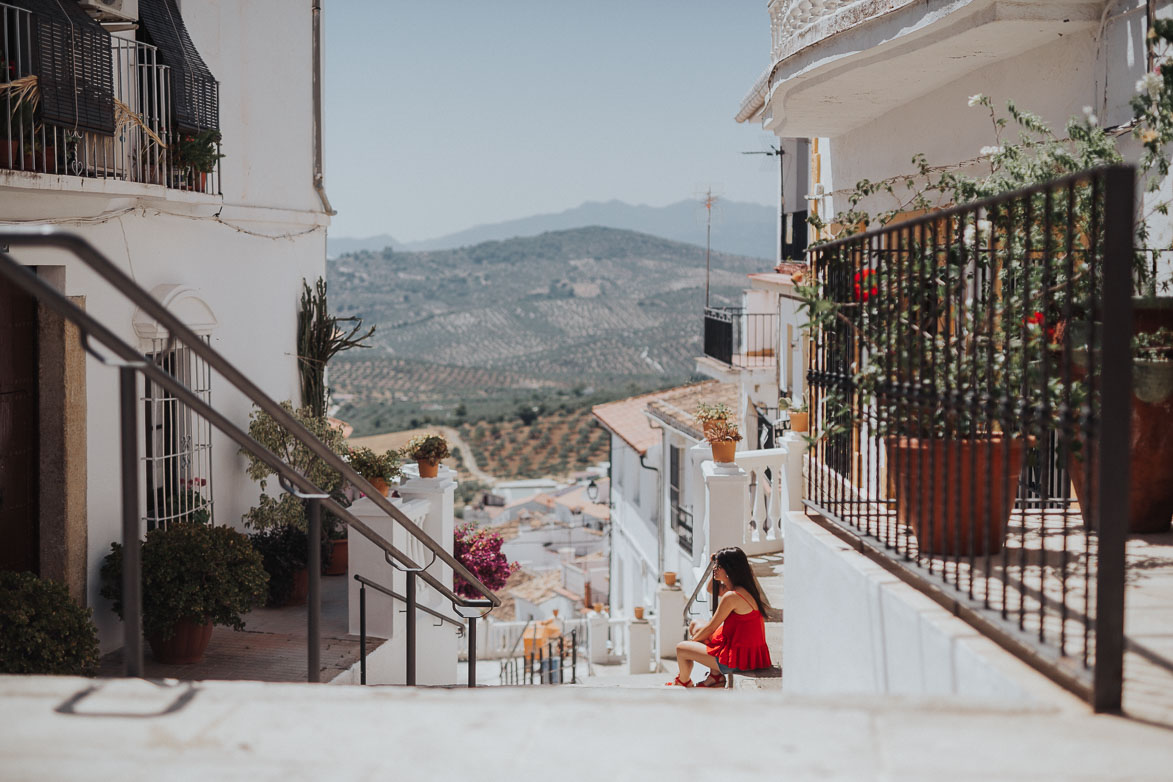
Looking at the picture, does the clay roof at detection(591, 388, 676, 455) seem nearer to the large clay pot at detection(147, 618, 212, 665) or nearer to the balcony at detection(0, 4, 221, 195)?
the balcony at detection(0, 4, 221, 195)

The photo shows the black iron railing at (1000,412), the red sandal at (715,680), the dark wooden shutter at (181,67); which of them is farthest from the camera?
the dark wooden shutter at (181,67)

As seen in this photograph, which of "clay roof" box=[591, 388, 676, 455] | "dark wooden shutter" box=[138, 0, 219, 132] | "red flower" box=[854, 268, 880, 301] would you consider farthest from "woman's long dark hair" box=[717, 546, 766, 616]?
"clay roof" box=[591, 388, 676, 455]

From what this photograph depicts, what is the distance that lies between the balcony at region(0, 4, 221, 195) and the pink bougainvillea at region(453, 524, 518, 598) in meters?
4.64

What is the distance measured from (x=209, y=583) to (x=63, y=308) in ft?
19.4

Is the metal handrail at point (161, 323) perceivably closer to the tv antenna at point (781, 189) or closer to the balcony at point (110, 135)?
the balcony at point (110, 135)

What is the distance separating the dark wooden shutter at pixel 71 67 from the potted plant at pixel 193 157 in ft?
4.80

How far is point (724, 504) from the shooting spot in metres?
11.3

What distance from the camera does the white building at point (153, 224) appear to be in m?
8.41

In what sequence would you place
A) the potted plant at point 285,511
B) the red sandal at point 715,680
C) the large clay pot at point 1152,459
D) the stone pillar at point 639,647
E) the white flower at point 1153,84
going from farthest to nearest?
the stone pillar at point 639,647, the potted plant at point 285,511, the red sandal at point 715,680, the white flower at point 1153,84, the large clay pot at point 1152,459

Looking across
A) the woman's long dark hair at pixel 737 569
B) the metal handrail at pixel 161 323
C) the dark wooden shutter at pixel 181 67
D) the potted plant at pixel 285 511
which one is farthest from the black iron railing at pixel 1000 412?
the dark wooden shutter at pixel 181 67

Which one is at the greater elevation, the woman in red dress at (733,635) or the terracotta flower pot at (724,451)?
the terracotta flower pot at (724,451)

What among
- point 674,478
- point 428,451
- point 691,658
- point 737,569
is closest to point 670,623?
point 428,451

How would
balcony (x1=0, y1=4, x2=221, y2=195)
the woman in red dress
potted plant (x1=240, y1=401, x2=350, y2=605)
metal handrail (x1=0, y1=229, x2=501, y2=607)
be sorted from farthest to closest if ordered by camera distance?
potted plant (x1=240, y1=401, x2=350, y2=605), balcony (x1=0, y1=4, x2=221, y2=195), the woman in red dress, metal handrail (x1=0, y1=229, x2=501, y2=607)

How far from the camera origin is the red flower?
15.6ft
